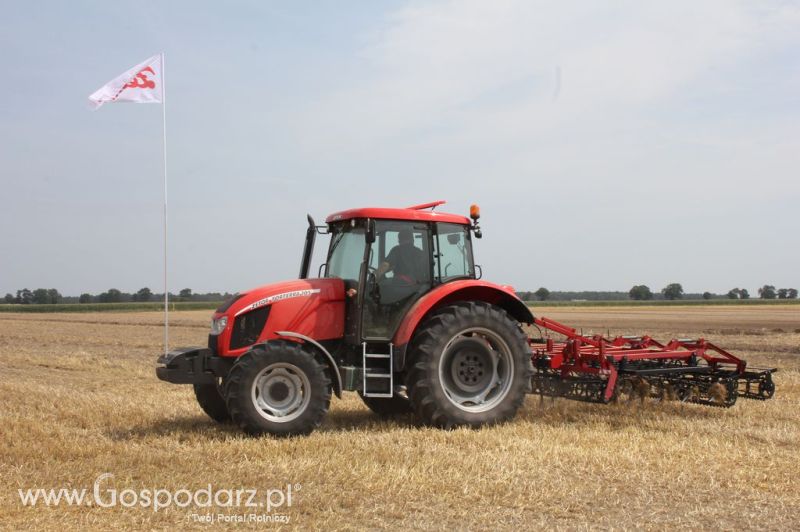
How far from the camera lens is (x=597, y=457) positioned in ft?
23.0

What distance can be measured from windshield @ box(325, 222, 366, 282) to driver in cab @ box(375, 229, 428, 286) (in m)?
0.32

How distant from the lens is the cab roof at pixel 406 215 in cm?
859

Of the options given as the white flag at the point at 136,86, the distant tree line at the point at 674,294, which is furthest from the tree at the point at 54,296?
the white flag at the point at 136,86

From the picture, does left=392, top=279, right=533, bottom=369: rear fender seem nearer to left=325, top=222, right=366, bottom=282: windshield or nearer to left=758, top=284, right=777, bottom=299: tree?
left=325, top=222, right=366, bottom=282: windshield

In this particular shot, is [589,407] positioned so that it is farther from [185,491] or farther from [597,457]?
[185,491]

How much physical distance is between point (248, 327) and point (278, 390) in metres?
0.74

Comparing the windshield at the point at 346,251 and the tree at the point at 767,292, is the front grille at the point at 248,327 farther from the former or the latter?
the tree at the point at 767,292

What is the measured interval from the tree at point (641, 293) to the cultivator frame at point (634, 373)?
106588 mm

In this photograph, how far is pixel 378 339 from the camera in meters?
8.48

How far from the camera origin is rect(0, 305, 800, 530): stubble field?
212 inches

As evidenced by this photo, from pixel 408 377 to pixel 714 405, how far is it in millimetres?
3767

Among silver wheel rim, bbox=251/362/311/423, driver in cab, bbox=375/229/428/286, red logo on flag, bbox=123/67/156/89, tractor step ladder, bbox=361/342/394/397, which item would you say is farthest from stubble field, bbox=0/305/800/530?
red logo on flag, bbox=123/67/156/89

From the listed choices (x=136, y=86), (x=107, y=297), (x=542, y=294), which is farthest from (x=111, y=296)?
(x=136, y=86)

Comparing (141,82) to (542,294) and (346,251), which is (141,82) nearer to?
(346,251)
